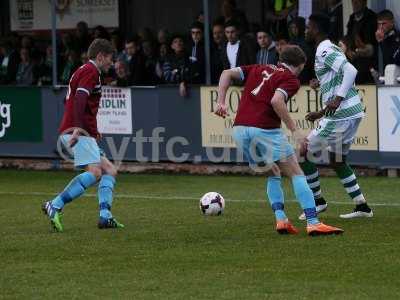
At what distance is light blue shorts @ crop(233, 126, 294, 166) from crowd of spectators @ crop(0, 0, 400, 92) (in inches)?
200

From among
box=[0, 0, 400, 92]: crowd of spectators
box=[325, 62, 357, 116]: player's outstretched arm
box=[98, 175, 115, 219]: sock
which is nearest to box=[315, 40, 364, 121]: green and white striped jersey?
box=[325, 62, 357, 116]: player's outstretched arm

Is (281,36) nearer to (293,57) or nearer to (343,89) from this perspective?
(343,89)

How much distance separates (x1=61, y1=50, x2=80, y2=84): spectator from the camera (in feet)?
70.2

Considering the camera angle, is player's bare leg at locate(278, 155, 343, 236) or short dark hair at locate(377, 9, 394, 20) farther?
short dark hair at locate(377, 9, 394, 20)

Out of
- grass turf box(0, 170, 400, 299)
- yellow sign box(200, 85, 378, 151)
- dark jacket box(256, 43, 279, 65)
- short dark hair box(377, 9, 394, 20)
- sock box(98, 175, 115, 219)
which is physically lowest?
grass turf box(0, 170, 400, 299)

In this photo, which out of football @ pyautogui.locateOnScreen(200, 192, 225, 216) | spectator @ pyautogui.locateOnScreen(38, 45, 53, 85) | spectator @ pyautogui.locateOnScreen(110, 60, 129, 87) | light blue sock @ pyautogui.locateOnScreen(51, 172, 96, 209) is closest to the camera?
light blue sock @ pyautogui.locateOnScreen(51, 172, 96, 209)

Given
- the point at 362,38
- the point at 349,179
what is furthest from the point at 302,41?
the point at 349,179

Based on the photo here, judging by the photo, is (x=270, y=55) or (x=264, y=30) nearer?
(x=270, y=55)

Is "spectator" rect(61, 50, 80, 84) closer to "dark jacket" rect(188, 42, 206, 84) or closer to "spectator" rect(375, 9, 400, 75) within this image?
"dark jacket" rect(188, 42, 206, 84)

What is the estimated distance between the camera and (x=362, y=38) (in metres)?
17.7

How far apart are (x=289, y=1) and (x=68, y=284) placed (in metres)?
11.5

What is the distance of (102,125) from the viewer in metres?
20.6

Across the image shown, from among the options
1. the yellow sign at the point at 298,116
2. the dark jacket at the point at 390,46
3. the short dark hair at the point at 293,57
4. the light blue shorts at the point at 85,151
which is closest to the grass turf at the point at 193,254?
the light blue shorts at the point at 85,151

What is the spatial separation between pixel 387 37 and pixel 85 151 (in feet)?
20.9
